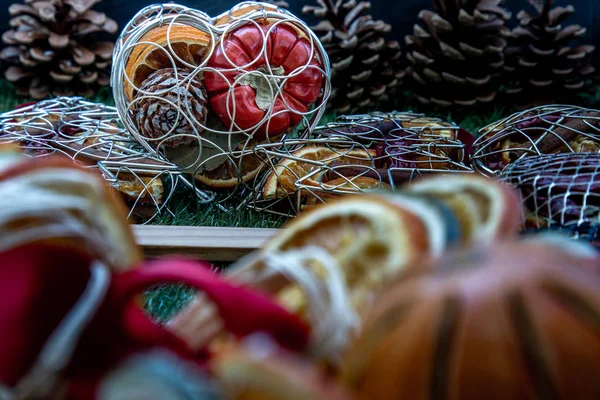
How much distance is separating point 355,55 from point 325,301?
6.24ft

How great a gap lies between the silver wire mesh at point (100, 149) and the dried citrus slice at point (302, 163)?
0.18 meters

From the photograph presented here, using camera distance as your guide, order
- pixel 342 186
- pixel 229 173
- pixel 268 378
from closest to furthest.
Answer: pixel 268 378, pixel 342 186, pixel 229 173

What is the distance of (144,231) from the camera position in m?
1.00

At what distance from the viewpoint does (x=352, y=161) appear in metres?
1.30

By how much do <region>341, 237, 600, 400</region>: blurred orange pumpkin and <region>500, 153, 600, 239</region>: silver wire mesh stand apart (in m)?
0.48

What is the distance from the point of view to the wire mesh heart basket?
1175mm

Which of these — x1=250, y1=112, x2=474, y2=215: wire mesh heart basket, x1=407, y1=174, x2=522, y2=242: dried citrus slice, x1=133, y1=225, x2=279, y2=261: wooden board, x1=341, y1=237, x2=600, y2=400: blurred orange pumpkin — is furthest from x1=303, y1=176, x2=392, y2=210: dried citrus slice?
x1=341, y1=237, x2=600, y2=400: blurred orange pumpkin

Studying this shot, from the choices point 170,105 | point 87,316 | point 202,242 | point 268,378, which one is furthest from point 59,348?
point 170,105

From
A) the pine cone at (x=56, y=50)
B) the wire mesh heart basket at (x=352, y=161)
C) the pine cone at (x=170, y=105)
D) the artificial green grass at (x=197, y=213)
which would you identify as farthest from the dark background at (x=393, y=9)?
the pine cone at (x=170, y=105)

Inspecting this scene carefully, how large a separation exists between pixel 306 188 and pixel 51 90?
1514 millimetres

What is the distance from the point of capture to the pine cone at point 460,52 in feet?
6.95

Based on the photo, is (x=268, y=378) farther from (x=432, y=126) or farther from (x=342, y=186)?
(x=432, y=126)

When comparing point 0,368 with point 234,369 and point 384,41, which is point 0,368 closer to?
point 234,369

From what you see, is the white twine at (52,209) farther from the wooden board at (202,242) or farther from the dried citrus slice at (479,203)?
the wooden board at (202,242)
